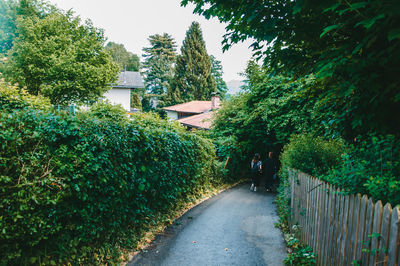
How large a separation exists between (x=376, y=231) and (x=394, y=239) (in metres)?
0.24

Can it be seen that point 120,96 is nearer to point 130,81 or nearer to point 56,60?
point 130,81

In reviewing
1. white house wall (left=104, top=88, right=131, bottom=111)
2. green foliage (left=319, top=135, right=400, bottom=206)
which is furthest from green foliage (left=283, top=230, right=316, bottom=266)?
white house wall (left=104, top=88, right=131, bottom=111)

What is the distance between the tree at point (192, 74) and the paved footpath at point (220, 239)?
40.5m

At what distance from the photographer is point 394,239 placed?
2.18m

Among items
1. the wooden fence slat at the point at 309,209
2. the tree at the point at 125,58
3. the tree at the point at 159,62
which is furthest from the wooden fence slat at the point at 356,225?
the tree at the point at 125,58

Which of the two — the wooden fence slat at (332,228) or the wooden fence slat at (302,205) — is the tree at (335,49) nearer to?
the wooden fence slat at (332,228)

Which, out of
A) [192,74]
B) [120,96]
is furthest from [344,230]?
[192,74]

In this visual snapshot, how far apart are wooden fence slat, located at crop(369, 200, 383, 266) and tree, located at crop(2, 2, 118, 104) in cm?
2048

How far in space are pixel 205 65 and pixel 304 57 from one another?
46.0m

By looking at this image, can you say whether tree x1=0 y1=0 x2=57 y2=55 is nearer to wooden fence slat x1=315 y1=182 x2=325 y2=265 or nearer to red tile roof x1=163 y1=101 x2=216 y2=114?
red tile roof x1=163 y1=101 x2=216 y2=114

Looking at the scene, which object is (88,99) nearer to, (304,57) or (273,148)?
(273,148)

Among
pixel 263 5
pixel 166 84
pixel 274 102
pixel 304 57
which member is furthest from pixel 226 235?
pixel 166 84

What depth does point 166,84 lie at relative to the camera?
188 ft

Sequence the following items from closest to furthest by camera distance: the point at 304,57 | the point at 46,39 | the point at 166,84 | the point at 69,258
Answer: the point at 69,258 < the point at 304,57 < the point at 46,39 < the point at 166,84
